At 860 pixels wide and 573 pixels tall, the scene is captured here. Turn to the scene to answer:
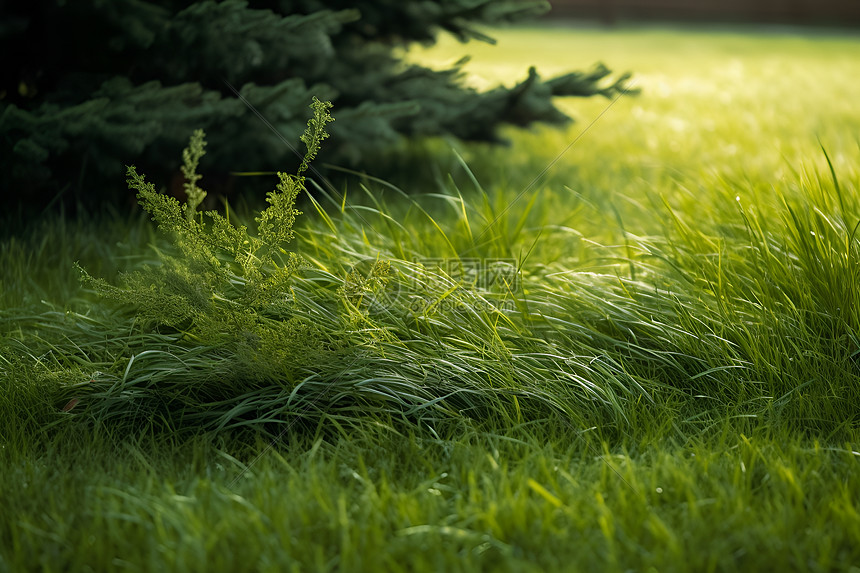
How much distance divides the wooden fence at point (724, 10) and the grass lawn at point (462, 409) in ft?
66.5

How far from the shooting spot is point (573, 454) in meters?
2.07

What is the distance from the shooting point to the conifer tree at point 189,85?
3.15 meters

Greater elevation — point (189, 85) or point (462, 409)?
point (189, 85)

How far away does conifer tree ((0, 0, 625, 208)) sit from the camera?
10.3 ft

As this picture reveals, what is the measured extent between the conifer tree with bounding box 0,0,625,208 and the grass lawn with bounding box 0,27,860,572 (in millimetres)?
508

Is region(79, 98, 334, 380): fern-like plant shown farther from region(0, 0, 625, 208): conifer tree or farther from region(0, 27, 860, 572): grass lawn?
region(0, 0, 625, 208): conifer tree

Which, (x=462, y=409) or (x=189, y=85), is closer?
(x=462, y=409)

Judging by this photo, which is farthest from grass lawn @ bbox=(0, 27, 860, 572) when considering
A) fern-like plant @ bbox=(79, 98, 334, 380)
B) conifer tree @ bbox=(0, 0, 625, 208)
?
conifer tree @ bbox=(0, 0, 625, 208)

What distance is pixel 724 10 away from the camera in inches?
853

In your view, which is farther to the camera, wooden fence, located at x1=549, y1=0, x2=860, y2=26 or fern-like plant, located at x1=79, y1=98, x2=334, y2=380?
wooden fence, located at x1=549, y1=0, x2=860, y2=26

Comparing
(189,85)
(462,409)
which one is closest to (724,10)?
(189,85)

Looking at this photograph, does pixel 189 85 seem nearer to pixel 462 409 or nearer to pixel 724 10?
pixel 462 409

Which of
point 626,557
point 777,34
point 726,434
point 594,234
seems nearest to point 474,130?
point 594,234

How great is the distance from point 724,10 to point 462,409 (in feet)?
75.7
